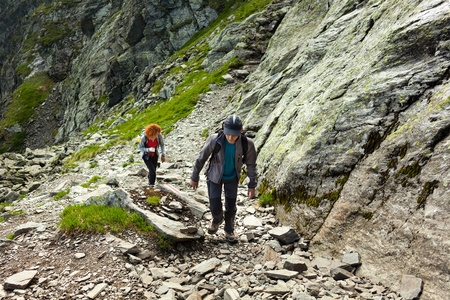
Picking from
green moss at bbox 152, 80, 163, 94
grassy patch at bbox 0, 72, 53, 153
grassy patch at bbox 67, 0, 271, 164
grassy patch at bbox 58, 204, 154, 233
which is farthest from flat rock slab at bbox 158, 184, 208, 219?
grassy patch at bbox 0, 72, 53, 153

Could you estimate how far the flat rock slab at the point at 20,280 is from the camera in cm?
534

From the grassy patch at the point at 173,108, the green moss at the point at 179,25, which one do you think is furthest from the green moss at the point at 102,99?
the green moss at the point at 179,25

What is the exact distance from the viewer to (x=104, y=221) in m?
7.40

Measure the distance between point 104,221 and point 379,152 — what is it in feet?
25.9

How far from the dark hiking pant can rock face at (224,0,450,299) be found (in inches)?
75.2

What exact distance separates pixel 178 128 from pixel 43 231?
2004cm

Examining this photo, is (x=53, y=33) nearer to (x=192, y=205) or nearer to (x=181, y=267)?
(x=192, y=205)

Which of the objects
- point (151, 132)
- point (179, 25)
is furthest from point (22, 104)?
point (151, 132)

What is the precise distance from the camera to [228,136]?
22.1 feet

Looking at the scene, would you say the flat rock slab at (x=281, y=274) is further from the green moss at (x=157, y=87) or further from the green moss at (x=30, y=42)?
the green moss at (x=30, y=42)

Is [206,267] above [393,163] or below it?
below

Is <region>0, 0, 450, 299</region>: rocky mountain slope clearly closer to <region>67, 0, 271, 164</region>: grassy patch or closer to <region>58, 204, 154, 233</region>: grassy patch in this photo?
<region>58, 204, 154, 233</region>: grassy patch

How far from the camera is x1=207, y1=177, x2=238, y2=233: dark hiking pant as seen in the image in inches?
286

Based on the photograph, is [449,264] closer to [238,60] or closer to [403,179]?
[403,179]
